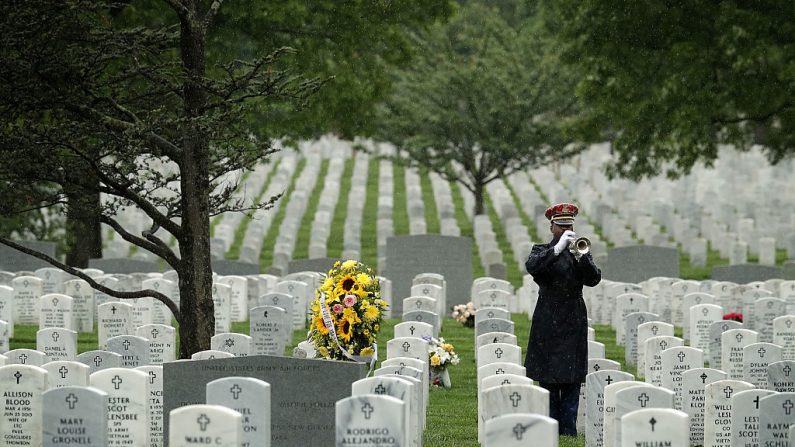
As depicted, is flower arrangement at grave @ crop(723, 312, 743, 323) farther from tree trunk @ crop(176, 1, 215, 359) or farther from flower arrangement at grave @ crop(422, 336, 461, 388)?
tree trunk @ crop(176, 1, 215, 359)

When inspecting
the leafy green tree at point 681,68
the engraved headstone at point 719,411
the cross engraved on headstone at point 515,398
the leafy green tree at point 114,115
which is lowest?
the engraved headstone at point 719,411

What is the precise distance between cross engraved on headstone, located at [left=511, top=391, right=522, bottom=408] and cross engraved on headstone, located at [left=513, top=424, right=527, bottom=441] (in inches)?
59.0

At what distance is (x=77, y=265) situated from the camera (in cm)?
2755

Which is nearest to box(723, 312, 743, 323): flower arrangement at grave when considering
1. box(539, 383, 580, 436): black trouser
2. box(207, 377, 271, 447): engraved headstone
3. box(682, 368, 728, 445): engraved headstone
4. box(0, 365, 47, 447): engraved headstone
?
box(682, 368, 728, 445): engraved headstone

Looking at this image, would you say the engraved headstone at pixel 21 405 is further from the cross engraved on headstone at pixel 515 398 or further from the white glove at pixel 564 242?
the white glove at pixel 564 242

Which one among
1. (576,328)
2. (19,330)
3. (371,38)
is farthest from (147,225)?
(576,328)

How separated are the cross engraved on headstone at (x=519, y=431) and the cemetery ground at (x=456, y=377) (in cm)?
298

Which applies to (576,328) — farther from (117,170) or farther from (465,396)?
(117,170)

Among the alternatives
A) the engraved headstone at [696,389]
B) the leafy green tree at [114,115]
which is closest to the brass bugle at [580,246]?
the engraved headstone at [696,389]

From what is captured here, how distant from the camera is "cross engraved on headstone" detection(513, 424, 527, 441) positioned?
9883mm

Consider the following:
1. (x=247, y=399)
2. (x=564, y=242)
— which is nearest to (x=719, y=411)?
(x=564, y=242)

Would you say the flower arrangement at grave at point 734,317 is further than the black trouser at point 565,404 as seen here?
Yes

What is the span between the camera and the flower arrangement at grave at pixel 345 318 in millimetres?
14172

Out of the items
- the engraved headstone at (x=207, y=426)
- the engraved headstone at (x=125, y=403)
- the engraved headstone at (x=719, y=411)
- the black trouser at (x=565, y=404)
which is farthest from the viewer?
the black trouser at (x=565, y=404)
